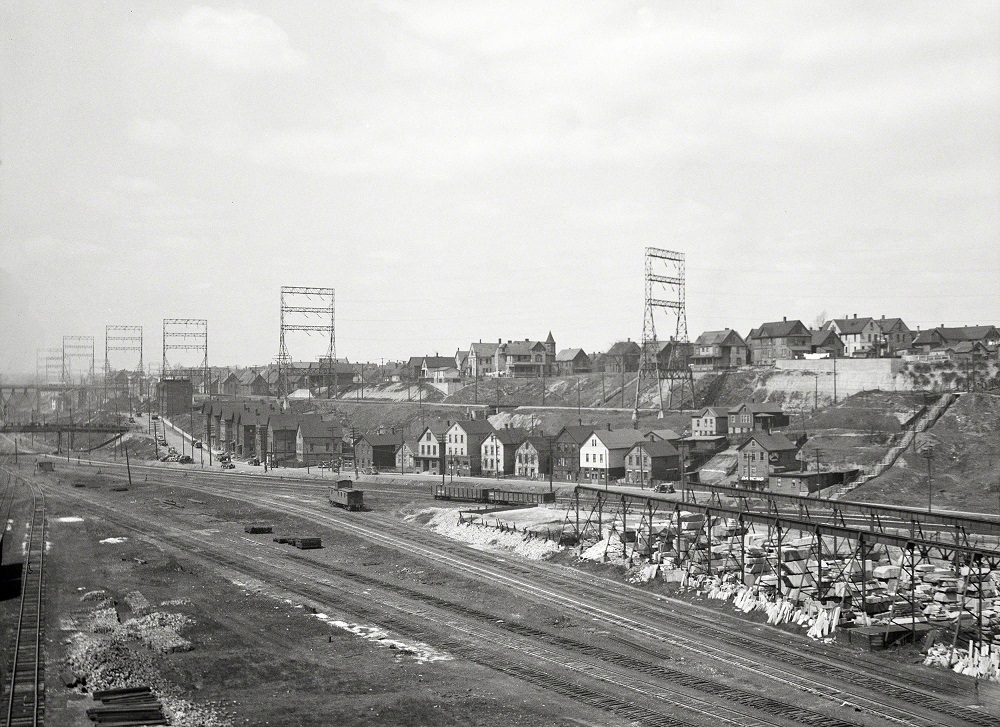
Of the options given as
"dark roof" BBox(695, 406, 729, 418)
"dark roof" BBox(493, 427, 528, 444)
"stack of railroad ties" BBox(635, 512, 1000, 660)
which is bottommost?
"stack of railroad ties" BBox(635, 512, 1000, 660)

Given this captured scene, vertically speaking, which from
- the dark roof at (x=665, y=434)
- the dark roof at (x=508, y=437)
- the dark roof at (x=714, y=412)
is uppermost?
the dark roof at (x=714, y=412)

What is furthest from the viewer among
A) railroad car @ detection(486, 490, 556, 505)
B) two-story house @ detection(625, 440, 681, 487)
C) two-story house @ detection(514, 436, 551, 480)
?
two-story house @ detection(514, 436, 551, 480)

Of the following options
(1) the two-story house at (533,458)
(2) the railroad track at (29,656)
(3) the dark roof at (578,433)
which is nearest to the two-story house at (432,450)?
(1) the two-story house at (533,458)

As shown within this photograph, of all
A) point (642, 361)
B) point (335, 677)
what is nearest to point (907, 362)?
point (642, 361)

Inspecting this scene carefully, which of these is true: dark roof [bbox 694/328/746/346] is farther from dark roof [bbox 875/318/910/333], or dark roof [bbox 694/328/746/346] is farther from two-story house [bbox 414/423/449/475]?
two-story house [bbox 414/423/449/475]

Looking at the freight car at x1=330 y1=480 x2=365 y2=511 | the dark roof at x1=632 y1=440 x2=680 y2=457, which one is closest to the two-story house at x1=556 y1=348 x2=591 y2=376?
the dark roof at x1=632 y1=440 x2=680 y2=457

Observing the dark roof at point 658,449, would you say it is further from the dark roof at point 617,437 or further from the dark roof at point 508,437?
the dark roof at point 508,437
